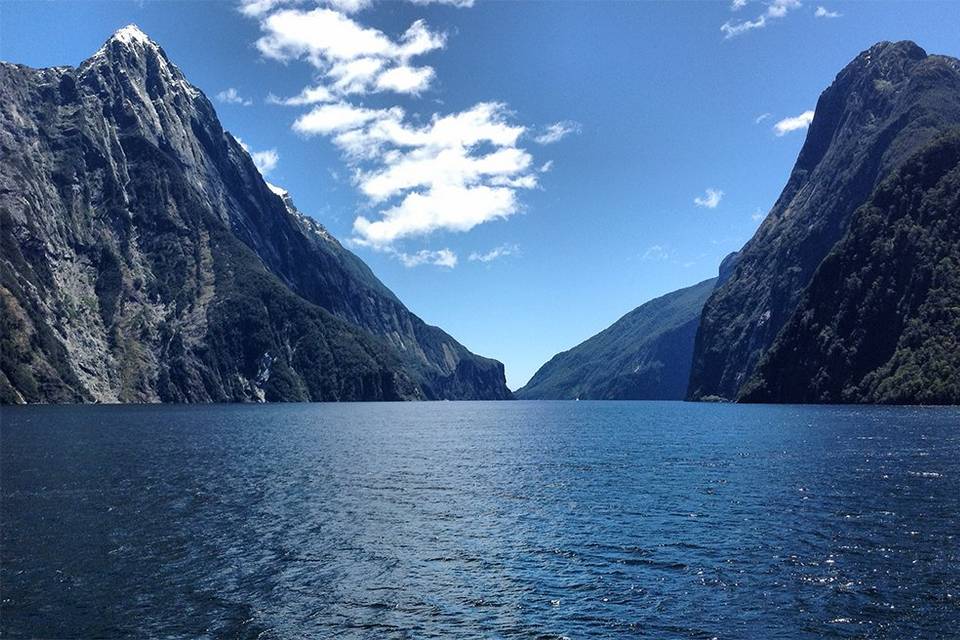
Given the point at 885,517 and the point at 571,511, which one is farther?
the point at 571,511

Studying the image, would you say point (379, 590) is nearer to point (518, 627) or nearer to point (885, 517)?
point (518, 627)

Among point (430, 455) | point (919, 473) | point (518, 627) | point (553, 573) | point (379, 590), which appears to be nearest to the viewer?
point (518, 627)

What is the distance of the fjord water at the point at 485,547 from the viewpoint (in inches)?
1255

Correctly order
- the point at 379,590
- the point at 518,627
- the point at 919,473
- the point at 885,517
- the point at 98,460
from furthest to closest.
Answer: the point at 98,460 → the point at 919,473 → the point at 885,517 → the point at 379,590 → the point at 518,627

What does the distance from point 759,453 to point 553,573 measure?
66.6 metres

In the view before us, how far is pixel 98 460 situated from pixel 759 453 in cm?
8902

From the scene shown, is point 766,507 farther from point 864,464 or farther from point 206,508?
point 206,508

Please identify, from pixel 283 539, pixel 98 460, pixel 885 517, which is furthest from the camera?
pixel 98 460

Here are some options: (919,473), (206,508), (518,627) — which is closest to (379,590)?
(518,627)

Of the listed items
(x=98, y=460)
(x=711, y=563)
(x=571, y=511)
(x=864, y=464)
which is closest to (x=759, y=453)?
(x=864, y=464)

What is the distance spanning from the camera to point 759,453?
95500mm

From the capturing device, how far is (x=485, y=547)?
44906mm

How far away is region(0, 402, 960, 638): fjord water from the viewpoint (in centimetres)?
3188

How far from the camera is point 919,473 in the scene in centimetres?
7062
